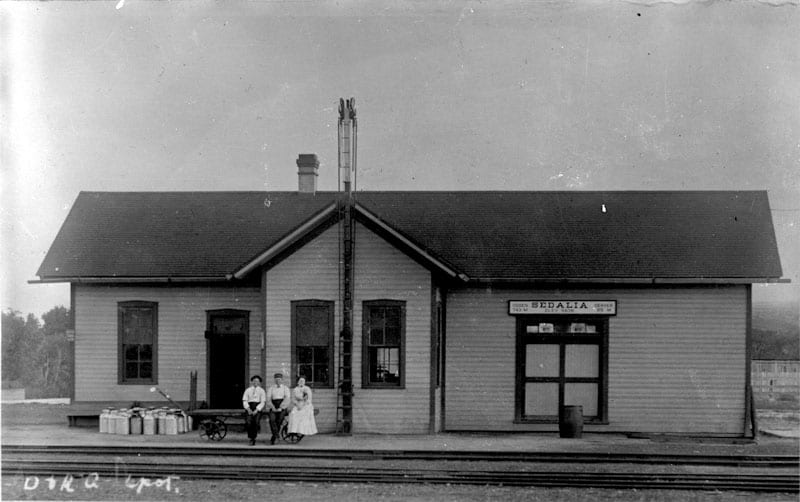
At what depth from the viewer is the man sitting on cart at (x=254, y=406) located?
16859mm

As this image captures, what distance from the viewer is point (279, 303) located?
62.3 feet

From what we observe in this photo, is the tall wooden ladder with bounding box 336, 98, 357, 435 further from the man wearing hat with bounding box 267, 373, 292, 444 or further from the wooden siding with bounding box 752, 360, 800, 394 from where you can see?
the wooden siding with bounding box 752, 360, 800, 394

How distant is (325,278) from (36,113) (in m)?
6.44

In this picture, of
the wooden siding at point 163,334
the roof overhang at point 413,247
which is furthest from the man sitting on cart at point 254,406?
the roof overhang at point 413,247

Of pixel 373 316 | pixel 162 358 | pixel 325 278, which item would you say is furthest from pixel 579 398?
pixel 162 358

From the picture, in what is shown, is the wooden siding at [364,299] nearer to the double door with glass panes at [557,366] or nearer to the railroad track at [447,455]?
the double door with glass panes at [557,366]

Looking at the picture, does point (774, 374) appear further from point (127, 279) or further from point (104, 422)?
point (104, 422)

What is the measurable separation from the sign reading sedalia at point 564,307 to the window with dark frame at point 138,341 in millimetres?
7966

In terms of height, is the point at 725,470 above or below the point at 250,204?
below

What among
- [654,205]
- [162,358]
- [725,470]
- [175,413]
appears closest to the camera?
[725,470]

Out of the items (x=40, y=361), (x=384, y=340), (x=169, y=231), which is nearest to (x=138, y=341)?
(x=169, y=231)

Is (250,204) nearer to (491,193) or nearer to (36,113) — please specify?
(491,193)

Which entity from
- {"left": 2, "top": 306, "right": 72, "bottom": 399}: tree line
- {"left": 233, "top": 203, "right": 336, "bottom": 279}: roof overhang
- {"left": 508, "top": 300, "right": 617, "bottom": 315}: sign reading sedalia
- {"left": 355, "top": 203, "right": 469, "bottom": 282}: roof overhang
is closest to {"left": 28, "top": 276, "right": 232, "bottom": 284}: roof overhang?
{"left": 233, "top": 203, "right": 336, "bottom": 279}: roof overhang

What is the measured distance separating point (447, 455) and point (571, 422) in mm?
3909
